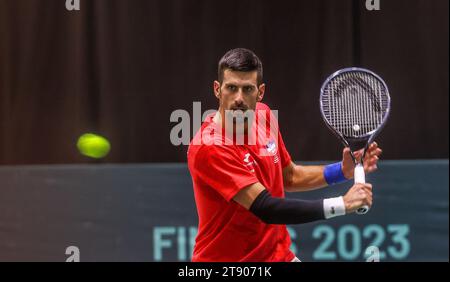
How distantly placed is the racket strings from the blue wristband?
20cm

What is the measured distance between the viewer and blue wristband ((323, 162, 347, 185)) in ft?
11.3

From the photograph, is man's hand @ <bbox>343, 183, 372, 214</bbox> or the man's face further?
the man's face

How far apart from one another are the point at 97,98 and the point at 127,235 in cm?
89

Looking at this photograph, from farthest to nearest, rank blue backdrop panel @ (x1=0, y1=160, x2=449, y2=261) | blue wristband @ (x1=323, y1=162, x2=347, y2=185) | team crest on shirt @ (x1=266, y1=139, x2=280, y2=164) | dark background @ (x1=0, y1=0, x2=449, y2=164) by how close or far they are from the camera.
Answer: dark background @ (x1=0, y1=0, x2=449, y2=164)
blue backdrop panel @ (x1=0, y1=160, x2=449, y2=261)
blue wristband @ (x1=323, y1=162, x2=347, y2=185)
team crest on shirt @ (x1=266, y1=139, x2=280, y2=164)

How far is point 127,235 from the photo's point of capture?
4977 mm

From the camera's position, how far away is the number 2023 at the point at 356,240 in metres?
4.97

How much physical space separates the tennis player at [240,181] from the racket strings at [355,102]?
5.3 inches

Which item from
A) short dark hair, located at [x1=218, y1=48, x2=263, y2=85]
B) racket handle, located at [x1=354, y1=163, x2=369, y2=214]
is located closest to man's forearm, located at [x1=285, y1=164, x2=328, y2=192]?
racket handle, located at [x1=354, y1=163, x2=369, y2=214]

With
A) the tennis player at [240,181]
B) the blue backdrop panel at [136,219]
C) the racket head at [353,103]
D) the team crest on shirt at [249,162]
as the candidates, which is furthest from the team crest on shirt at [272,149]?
the blue backdrop panel at [136,219]
